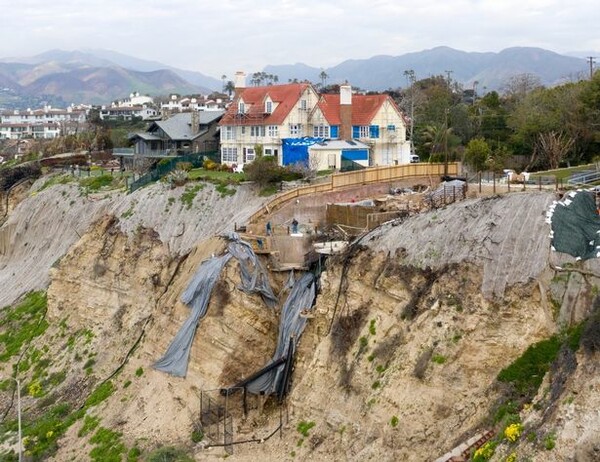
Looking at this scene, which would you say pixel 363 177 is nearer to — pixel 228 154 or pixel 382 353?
pixel 228 154

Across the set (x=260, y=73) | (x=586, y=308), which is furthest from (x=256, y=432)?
(x=260, y=73)

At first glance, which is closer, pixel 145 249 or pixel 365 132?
Result: pixel 145 249

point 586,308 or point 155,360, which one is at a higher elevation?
point 586,308

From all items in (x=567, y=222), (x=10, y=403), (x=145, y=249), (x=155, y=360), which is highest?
(x=567, y=222)

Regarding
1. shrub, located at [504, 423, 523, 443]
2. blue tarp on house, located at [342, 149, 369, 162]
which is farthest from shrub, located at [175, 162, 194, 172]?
shrub, located at [504, 423, 523, 443]

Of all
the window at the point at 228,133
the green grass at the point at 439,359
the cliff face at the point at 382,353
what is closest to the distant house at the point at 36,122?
the window at the point at 228,133

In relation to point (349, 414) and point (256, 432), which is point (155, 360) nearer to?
point (256, 432)

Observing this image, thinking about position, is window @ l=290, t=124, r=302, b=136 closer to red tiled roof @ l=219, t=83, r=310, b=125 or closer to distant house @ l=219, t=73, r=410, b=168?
distant house @ l=219, t=73, r=410, b=168
